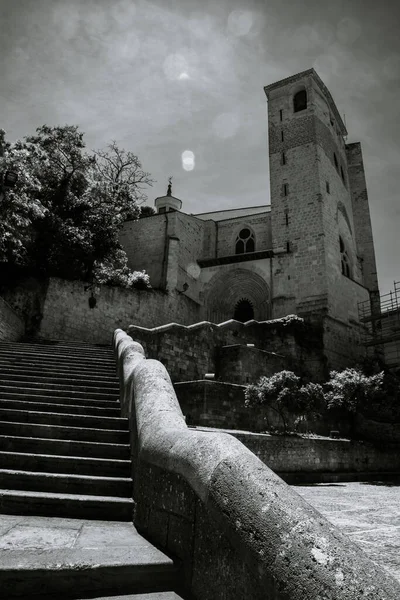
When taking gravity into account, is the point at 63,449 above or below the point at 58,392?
below

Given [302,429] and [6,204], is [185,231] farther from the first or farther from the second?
[302,429]

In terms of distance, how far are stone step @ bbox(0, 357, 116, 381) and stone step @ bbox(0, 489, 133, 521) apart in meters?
4.71

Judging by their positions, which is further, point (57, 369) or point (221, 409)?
point (221, 409)

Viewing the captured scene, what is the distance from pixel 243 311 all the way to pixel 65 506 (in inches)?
935

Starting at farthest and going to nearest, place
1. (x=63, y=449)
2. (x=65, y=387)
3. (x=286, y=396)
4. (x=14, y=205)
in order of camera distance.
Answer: (x=14, y=205) < (x=286, y=396) < (x=65, y=387) < (x=63, y=449)

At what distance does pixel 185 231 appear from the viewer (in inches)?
1118

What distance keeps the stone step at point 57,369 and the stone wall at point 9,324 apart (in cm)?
509

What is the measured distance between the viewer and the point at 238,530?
1733 millimetres

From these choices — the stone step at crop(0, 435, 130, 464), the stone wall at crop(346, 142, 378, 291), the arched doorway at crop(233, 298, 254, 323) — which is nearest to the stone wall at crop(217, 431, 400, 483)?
the stone step at crop(0, 435, 130, 464)

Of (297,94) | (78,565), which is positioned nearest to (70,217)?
(297,94)

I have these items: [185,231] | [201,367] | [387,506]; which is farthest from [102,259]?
[387,506]

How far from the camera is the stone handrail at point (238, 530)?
1.36 metres

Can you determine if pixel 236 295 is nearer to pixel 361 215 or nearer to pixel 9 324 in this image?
pixel 361 215

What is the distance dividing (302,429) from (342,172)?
21.8m
